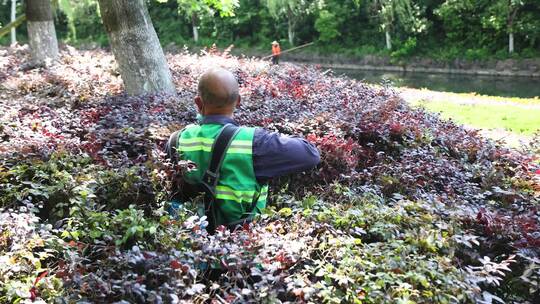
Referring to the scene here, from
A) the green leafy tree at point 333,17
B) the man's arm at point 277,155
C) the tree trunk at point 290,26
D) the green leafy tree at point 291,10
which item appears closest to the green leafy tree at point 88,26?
the green leafy tree at point 291,10

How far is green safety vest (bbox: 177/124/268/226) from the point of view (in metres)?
3.03

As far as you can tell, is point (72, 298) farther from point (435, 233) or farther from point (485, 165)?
point (485, 165)

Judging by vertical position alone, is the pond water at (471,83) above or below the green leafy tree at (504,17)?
below

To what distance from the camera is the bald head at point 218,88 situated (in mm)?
3084

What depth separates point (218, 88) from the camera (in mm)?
3107

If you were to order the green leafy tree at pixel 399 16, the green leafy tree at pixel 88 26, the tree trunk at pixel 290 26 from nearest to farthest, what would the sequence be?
1. the green leafy tree at pixel 399 16
2. the tree trunk at pixel 290 26
3. the green leafy tree at pixel 88 26

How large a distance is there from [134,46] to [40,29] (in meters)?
4.96

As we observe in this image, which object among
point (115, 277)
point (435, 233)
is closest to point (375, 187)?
point (435, 233)

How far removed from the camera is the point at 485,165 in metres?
4.48

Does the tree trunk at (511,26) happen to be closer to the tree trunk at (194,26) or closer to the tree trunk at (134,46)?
the tree trunk at (194,26)

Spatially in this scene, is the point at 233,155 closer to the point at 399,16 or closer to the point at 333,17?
the point at 399,16

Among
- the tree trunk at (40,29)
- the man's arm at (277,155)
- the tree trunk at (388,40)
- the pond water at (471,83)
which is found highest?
the tree trunk at (40,29)

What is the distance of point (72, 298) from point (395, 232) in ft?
5.28

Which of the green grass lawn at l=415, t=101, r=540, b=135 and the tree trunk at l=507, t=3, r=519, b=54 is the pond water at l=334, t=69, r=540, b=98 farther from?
the green grass lawn at l=415, t=101, r=540, b=135
